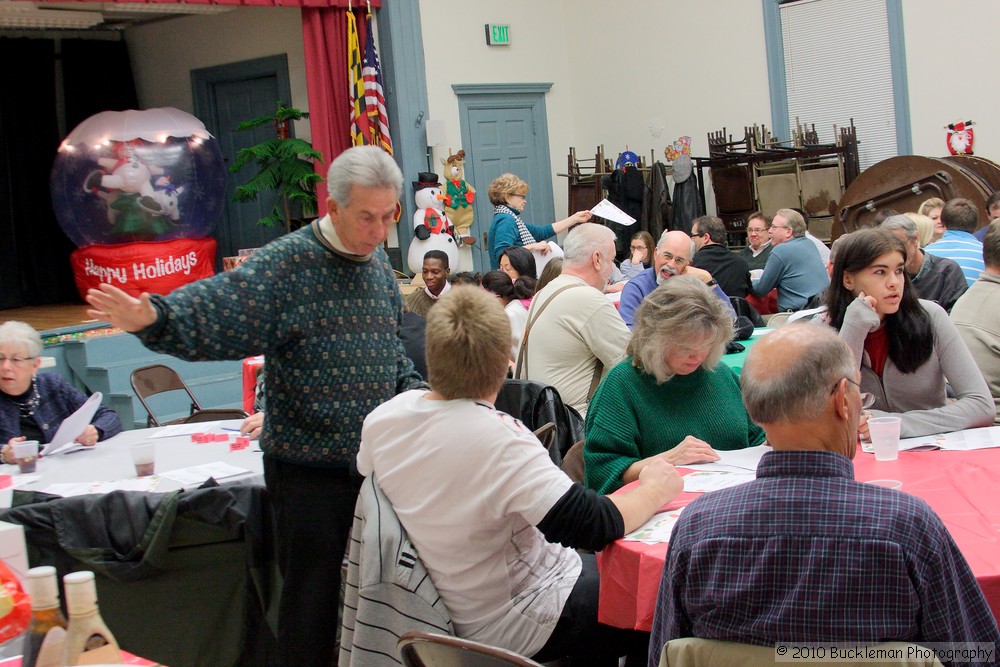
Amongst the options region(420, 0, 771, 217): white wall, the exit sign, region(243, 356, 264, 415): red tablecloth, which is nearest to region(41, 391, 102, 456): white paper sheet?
region(243, 356, 264, 415): red tablecloth

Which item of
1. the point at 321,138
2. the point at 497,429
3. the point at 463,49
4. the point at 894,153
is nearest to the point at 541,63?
the point at 463,49

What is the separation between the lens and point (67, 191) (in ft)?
28.7

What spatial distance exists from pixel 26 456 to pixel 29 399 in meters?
0.50

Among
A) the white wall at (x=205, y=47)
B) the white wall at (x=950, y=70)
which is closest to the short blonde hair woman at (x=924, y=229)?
the white wall at (x=950, y=70)

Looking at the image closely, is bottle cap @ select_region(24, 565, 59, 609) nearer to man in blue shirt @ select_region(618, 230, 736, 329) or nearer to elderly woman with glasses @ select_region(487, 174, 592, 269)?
man in blue shirt @ select_region(618, 230, 736, 329)

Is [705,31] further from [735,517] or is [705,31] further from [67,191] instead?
[735,517]

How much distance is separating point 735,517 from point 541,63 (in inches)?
414

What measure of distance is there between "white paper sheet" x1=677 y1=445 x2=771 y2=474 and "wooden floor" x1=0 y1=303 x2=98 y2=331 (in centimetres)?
652

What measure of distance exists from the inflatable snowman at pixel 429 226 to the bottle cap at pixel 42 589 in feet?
26.9

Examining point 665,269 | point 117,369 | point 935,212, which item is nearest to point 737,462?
point 665,269

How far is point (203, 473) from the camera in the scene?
374cm

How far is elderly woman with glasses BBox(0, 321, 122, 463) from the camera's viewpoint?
4191 millimetres

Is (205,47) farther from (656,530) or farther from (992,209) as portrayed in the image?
(656,530)

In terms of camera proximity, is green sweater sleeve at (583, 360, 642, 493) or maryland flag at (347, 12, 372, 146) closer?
green sweater sleeve at (583, 360, 642, 493)
